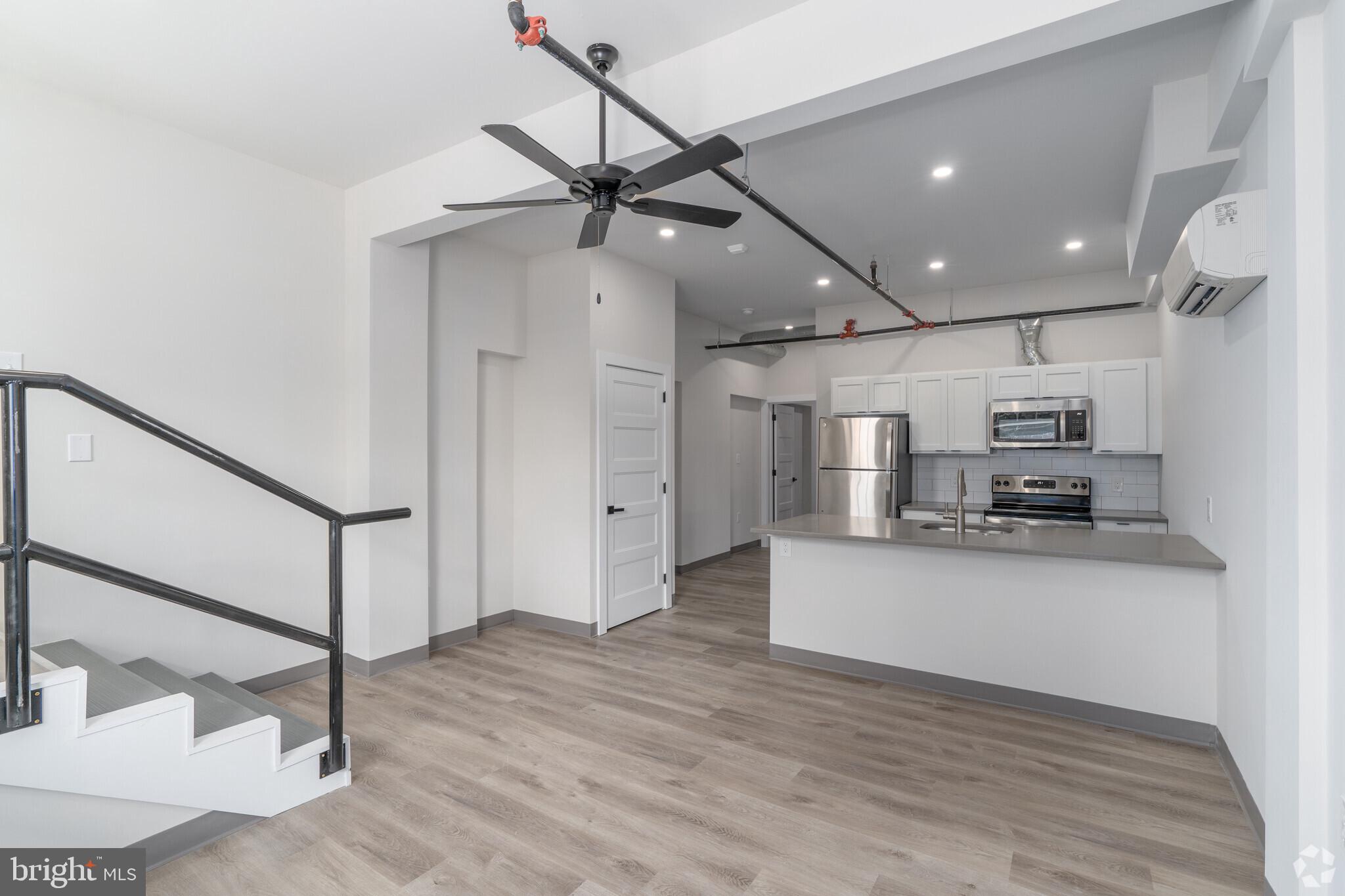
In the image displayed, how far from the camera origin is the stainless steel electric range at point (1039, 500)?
546 centimetres

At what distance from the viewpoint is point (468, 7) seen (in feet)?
7.74

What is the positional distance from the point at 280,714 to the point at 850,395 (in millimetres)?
5460

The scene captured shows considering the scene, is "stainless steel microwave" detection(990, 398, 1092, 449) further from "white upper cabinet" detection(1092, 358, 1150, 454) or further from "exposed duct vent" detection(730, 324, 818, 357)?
"exposed duct vent" detection(730, 324, 818, 357)

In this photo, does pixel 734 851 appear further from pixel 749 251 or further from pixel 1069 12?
pixel 749 251

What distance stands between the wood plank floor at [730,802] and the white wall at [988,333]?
376 centimetres

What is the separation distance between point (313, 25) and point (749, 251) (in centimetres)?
329

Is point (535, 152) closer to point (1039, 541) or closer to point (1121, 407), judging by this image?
point (1039, 541)

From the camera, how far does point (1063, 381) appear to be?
5516mm

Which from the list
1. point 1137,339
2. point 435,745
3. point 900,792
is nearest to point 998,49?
point 900,792

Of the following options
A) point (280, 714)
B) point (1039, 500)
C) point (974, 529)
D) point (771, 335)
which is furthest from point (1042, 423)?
point (280, 714)

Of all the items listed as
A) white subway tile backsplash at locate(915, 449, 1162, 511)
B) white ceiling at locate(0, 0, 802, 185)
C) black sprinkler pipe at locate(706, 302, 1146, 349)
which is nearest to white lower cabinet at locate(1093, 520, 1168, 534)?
white subway tile backsplash at locate(915, 449, 1162, 511)

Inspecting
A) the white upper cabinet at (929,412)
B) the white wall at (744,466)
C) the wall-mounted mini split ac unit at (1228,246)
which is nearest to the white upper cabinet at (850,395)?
the white upper cabinet at (929,412)

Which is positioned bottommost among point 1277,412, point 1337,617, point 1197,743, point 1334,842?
point 1197,743

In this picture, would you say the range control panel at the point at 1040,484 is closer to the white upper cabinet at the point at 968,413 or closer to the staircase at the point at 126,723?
the white upper cabinet at the point at 968,413
